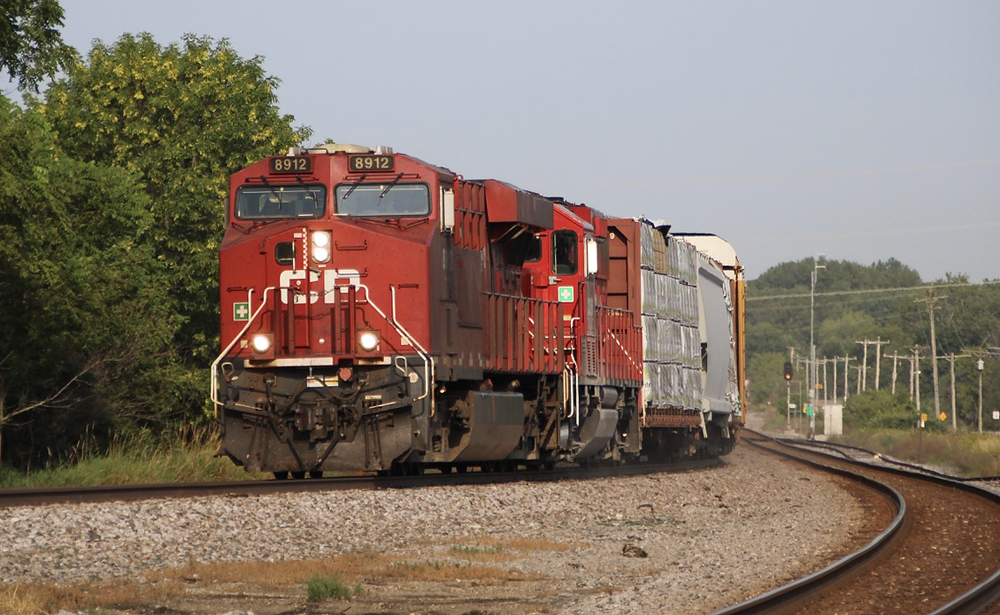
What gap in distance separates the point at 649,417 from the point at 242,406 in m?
10.2

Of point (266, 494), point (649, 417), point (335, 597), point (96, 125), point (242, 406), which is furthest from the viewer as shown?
point (96, 125)

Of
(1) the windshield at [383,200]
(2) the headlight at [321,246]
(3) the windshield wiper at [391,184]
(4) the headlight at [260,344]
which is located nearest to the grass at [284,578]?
(4) the headlight at [260,344]

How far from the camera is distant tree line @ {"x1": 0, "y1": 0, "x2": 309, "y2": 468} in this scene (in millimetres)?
17906

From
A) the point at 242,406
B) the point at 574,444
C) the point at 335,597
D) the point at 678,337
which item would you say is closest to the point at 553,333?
the point at 574,444

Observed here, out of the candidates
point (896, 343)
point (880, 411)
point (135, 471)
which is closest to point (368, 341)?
point (135, 471)

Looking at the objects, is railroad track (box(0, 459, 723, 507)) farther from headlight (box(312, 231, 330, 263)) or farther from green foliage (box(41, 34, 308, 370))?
green foliage (box(41, 34, 308, 370))

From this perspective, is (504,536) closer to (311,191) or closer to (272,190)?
(311,191)

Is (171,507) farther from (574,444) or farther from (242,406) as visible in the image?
(574,444)

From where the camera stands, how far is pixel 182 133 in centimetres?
2850

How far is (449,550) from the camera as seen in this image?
12.0 m

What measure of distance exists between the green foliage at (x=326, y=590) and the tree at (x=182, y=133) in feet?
58.2

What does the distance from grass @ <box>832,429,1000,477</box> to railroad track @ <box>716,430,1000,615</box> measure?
15883 mm

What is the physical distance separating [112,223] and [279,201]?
25.7 feet

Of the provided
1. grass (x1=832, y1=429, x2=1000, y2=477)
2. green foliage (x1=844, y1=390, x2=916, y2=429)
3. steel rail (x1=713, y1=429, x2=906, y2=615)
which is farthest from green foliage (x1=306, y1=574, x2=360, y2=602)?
green foliage (x1=844, y1=390, x2=916, y2=429)
